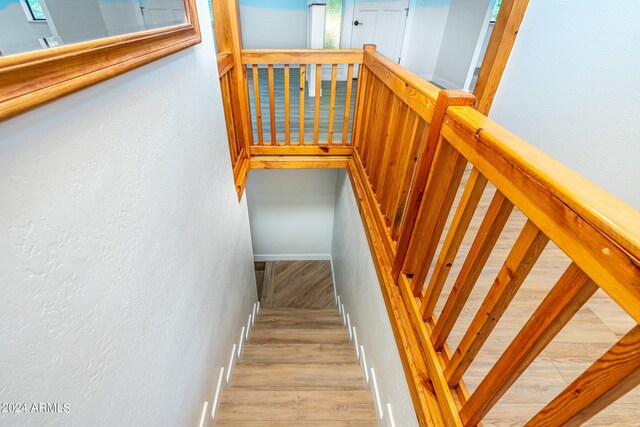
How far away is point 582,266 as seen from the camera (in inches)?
20.3

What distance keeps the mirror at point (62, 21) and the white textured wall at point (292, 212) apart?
3032mm

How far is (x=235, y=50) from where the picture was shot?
7.29 ft

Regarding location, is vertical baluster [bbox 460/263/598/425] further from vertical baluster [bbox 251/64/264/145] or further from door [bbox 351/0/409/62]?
door [bbox 351/0/409/62]

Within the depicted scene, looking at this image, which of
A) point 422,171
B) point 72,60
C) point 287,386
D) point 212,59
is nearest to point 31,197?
point 72,60

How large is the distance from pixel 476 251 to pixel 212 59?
5.06 feet

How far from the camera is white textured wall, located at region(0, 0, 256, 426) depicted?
47 cm

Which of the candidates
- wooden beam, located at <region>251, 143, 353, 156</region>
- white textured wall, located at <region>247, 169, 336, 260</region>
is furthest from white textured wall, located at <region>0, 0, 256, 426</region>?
white textured wall, located at <region>247, 169, 336, 260</region>

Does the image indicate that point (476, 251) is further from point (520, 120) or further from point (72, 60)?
point (520, 120)

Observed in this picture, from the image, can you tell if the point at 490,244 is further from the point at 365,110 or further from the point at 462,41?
the point at 462,41

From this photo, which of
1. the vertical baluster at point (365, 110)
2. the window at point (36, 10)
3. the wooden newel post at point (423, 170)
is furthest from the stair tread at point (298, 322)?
the window at point (36, 10)

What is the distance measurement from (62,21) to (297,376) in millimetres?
2300

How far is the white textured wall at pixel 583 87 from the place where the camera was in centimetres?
159

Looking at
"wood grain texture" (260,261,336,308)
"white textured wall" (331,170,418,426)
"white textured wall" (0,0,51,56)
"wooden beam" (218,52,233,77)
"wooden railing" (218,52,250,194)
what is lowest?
"wood grain texture" (260,261,336,308)

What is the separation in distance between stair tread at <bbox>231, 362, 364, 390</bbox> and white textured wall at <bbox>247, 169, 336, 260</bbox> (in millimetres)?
2201
